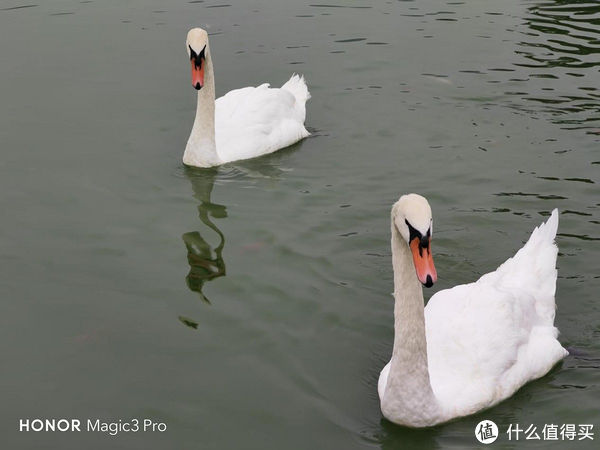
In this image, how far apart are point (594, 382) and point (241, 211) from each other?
4.47 metres

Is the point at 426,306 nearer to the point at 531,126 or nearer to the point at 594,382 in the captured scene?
the point at 594,382

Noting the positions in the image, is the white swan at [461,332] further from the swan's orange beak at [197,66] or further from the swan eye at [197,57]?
the swan eye at [197,57]

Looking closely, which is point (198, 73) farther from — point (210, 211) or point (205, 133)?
point (210, 211)

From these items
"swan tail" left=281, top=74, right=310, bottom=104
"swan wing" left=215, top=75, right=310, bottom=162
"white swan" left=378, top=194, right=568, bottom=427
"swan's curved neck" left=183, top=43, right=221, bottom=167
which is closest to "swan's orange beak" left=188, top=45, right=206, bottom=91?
"swan's curved neck" left=183, top=43, right=221, bottom=167

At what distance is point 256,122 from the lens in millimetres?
12906


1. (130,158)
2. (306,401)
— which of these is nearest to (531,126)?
(130,158)

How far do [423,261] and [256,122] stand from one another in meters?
6.36

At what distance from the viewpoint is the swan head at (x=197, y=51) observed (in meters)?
12.1

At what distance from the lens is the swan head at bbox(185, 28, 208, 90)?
39.5 ft

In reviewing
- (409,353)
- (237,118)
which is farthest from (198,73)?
(409,353)

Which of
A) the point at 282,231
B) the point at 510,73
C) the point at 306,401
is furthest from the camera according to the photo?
the point at 510,73

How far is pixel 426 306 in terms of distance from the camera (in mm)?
8453

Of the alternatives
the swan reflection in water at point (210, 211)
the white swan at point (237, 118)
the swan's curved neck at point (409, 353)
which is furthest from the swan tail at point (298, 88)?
the swan's curved neck at point (409, 353)

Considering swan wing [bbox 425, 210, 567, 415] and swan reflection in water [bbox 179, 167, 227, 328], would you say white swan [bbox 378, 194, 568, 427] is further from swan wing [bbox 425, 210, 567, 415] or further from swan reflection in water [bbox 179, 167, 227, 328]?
swan reflection in water [bbox 179, 167, 227, 328]
